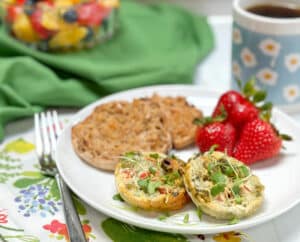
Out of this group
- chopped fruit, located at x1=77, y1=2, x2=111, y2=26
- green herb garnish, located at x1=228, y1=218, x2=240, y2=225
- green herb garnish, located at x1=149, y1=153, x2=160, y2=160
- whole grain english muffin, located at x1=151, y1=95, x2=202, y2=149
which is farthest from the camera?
chopped fruit, located at x1=77, y1=2, x2=111, y2=26

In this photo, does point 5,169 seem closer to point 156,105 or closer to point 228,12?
point 156,105

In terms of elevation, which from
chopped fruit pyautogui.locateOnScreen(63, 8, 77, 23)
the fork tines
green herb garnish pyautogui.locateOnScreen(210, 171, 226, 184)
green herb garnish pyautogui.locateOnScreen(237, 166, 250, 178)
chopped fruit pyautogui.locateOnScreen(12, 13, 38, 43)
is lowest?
the fork tines

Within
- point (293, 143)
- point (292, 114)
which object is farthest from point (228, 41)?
point (293, 143)

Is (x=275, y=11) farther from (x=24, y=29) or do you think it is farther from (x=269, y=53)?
(x=24, y=29)

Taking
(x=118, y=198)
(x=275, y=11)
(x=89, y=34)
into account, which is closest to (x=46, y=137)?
(x=118, y=198)

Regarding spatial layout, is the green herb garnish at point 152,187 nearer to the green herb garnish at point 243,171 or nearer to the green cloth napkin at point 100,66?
the green herb garnish at point 243,171

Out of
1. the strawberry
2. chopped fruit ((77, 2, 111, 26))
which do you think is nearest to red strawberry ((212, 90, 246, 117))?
the strawberry

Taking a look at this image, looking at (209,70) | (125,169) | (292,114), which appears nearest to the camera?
(125,169)

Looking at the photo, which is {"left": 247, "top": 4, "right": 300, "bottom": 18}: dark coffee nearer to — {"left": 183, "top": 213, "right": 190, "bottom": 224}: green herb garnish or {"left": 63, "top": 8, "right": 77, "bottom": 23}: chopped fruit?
{"left": 63, "top": 8, "right": 77, "bottom": 23}: chopped fruit
